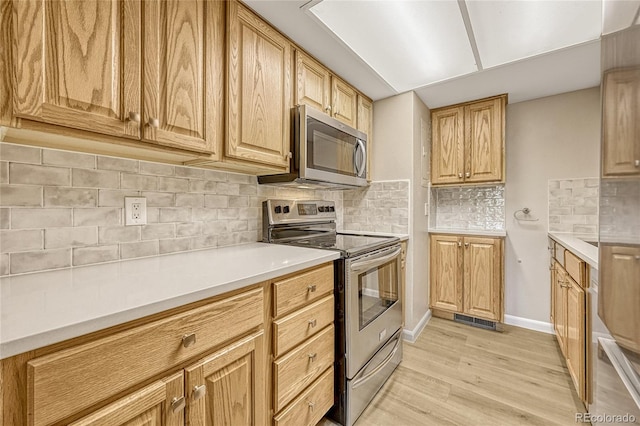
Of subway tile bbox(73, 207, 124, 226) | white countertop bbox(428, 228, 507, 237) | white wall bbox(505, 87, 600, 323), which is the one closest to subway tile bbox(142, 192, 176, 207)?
subway tile bbox(73, 207, 124, 226)

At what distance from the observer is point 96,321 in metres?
0.59

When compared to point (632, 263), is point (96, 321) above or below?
below

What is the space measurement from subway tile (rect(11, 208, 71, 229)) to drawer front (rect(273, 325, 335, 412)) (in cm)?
99

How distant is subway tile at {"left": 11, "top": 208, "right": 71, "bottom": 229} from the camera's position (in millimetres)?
925

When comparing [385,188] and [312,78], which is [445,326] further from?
[312,78]

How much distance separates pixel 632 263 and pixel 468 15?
4.78 feet

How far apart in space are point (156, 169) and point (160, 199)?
0.15 metres

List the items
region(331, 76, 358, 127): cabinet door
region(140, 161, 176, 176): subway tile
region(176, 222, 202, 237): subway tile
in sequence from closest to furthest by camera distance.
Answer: region(140, 161, 176, 176): subway tile, region(176, 222, 202, 237): subway tile, region(331, 76, 358, 127): cabinet door

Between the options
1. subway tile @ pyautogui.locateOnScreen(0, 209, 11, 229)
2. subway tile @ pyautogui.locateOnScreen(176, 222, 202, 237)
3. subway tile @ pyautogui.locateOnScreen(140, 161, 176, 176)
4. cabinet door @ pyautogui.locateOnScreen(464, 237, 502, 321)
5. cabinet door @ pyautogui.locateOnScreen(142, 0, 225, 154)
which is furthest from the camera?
cabinet door @ pyautogui.locateOnScreen(464, 237, 502, 321)

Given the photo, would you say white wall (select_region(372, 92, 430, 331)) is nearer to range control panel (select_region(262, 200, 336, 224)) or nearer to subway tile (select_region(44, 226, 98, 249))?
range control panel (select_region(262, 200, 336, 224))

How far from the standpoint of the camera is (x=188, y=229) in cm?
142

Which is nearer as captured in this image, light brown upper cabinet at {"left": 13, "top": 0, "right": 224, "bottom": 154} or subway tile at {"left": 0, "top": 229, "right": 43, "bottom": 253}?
light brown upper cabinet at {"left": 13, "top": 0, "right": 224, "bottom": 154}

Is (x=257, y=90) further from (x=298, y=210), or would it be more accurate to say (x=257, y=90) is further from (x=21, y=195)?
(x=21, y=195)

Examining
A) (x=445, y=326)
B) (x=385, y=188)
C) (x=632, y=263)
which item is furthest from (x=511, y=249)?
(x=632, y=263)
